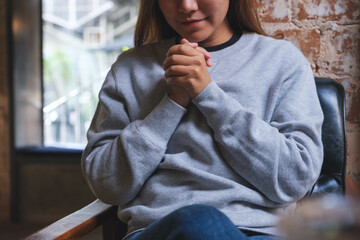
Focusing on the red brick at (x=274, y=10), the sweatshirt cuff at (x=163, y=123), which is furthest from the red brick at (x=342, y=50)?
the sweatshirt cuff at (x=163, y=123)

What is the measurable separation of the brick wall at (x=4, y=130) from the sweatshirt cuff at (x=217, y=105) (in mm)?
2129

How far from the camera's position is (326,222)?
0.31m

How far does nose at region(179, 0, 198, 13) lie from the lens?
3.37 ft

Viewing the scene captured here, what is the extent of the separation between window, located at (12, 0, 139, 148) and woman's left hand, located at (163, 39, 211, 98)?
1909 mm

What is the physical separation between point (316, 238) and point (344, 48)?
1111mm

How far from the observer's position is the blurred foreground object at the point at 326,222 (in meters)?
0.30

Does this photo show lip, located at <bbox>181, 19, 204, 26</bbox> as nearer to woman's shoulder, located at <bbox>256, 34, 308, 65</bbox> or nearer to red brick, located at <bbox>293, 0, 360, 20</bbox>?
woman's shoulder, located at <bbox>256, 34, 308, 65</bbox>

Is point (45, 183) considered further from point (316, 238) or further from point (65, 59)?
point (316, 238)

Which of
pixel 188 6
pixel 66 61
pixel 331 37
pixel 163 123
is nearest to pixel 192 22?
pixel 188 6

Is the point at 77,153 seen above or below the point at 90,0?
below

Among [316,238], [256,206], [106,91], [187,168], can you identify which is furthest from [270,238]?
[316,238]

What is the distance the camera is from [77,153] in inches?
111

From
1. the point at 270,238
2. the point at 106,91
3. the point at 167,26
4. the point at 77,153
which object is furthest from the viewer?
the point at 77,153

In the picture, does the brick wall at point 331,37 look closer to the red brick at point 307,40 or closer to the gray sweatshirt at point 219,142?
the red brick at point 307,40
